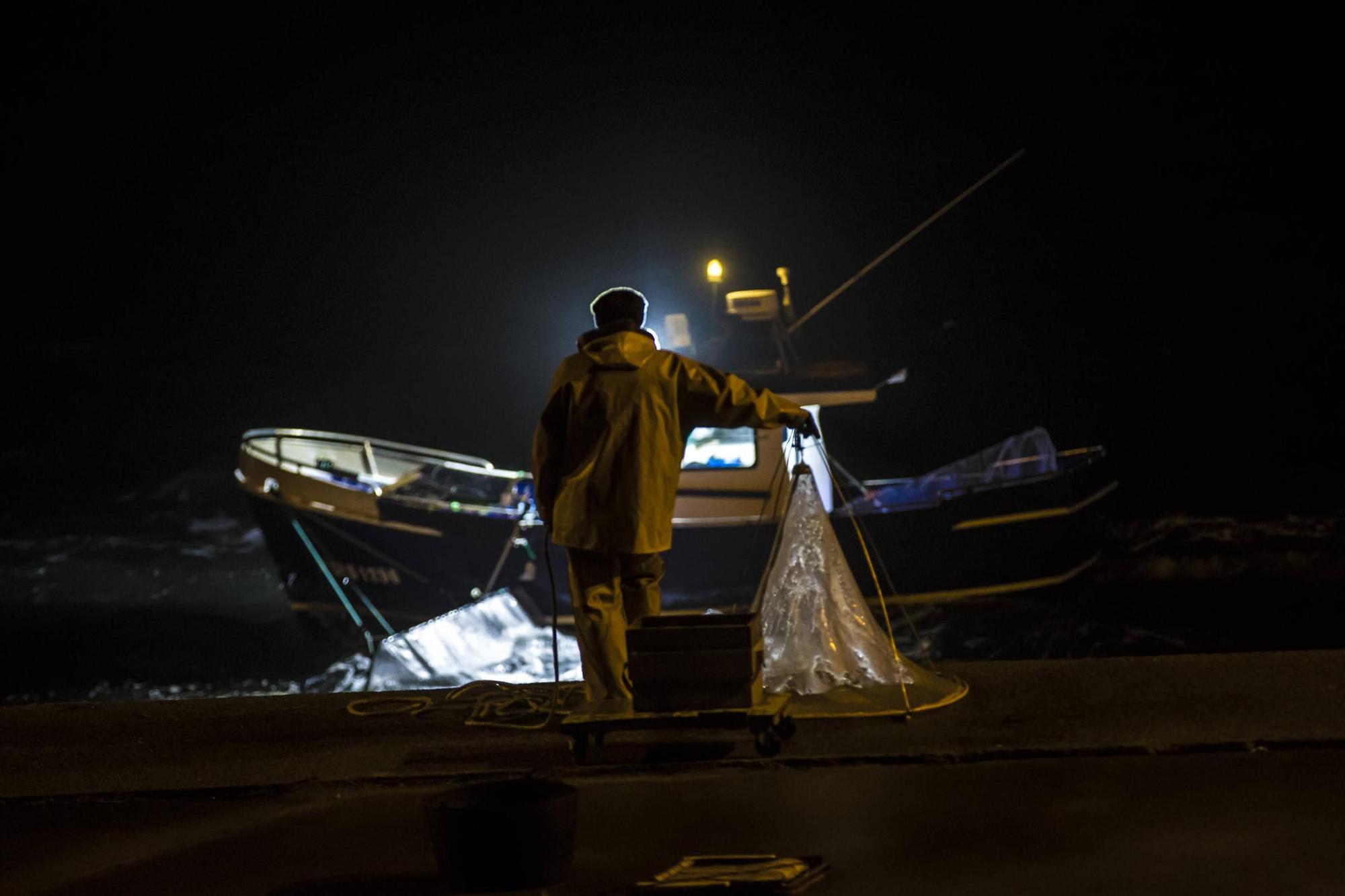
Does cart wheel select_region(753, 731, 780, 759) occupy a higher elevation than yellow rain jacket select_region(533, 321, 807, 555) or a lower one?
lower

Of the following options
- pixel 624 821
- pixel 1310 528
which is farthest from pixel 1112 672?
pixel 1310 528

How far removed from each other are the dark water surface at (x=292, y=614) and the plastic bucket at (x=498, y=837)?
11.4ft

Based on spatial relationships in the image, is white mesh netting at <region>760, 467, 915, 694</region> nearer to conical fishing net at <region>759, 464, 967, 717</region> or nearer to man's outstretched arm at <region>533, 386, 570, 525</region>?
conical fishing net at <region>759, 464, 967, 717</region>

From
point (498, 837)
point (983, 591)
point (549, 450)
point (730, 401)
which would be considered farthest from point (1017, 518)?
point (498, 837)

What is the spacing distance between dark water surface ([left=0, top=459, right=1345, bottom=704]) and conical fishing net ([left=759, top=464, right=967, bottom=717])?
4.38 ft

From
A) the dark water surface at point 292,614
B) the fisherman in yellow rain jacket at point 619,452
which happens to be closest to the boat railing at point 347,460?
the dark water surface at point 292,614

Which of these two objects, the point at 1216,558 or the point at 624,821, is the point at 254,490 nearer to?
the point at 624,821

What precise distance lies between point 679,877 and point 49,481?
57710 mm

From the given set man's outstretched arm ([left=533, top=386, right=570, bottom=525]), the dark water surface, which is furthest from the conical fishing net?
the dark water surface

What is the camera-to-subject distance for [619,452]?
404cm

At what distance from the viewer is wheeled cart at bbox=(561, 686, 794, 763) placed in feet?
11.4

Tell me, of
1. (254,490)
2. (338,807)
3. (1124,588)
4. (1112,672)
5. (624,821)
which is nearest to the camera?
(624,821)

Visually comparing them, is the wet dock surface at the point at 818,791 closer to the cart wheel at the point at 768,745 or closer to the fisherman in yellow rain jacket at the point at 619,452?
the cart wheel at the point at 768,745

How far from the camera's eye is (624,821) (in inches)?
119
